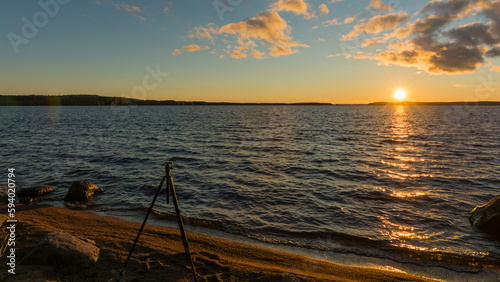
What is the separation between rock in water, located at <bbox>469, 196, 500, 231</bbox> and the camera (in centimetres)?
1036

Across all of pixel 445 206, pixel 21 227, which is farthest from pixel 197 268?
pixel 445 206

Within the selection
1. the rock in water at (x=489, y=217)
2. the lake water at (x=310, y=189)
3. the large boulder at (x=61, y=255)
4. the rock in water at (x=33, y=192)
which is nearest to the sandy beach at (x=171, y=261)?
the large boulder at (x=61, y=255)

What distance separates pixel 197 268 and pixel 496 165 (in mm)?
26885

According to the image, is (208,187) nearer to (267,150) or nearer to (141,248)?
(141,248)

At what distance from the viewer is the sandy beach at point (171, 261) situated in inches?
258

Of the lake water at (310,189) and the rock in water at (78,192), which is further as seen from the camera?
the rock in water at (78,192)

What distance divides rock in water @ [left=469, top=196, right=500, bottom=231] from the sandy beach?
576 centimetres

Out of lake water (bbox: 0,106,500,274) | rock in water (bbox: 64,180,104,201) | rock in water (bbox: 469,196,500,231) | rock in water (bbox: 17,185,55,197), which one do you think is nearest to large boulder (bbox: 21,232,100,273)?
lake water (bbox: 0,106,500,274)

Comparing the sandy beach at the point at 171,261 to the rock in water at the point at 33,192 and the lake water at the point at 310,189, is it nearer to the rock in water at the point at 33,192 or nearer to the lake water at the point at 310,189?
the lake water at the point at 310,189

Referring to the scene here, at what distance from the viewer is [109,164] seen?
21.9 metres

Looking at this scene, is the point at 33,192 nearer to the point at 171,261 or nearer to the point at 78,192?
the point at 78,192

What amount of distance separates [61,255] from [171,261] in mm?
2773

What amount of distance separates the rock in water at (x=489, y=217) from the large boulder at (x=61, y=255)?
14.6 m

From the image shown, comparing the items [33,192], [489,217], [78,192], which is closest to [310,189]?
[489,217]
